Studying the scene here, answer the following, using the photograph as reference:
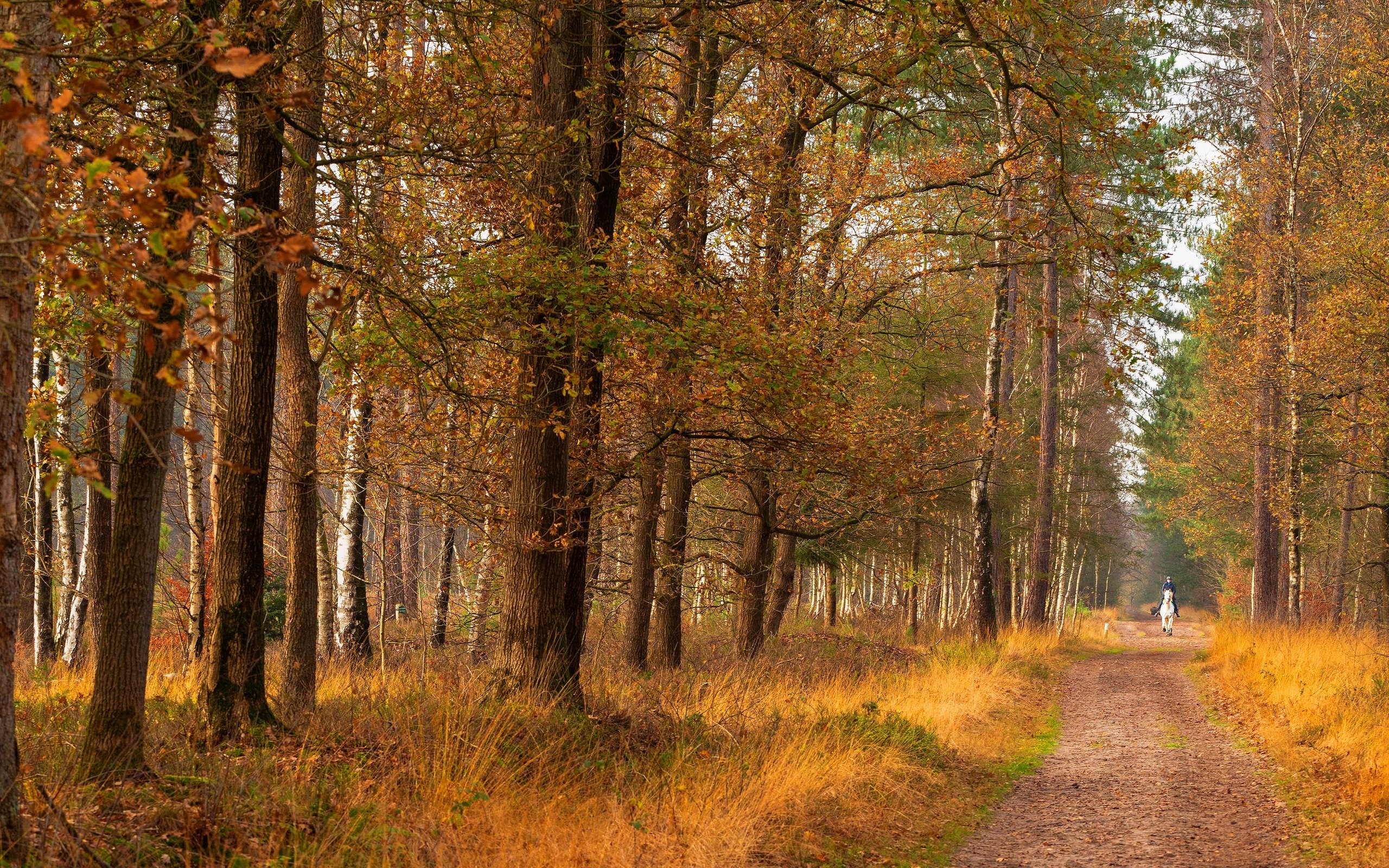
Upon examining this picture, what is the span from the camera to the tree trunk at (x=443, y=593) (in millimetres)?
14984

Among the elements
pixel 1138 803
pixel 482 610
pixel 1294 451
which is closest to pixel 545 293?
pixel 1138 803

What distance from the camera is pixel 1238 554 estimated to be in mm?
33875

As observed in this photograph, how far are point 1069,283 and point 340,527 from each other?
20.9m

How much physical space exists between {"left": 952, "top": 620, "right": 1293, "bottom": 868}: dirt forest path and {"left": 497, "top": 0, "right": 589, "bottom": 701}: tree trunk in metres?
3.73

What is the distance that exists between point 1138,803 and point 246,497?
7.44 metres

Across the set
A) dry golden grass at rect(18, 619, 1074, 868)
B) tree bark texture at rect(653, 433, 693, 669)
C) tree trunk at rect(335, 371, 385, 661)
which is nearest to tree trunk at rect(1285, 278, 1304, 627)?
dry golden grass at rect(18, 619, 1074, 868)

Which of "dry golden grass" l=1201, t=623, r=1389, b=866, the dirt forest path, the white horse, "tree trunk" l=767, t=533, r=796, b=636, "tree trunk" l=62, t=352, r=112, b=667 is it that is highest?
"tree trunk" l=62, t=352, r=112, b=667

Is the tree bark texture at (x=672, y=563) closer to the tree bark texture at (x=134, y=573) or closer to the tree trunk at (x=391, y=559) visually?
the tree trunk at (x=391, y=559)

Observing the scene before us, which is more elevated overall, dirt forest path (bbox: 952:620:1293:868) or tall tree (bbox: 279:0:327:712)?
tall tree (bbox: 279:0:327:712)

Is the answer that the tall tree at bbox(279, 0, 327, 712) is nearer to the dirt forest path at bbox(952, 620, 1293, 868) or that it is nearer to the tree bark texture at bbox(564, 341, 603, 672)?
the tree bark texture at bbox(564, 341, 603, 672)

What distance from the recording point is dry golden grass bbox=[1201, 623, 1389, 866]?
7.45m

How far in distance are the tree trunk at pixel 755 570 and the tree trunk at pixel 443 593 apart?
4.20m

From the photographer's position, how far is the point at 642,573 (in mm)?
12844

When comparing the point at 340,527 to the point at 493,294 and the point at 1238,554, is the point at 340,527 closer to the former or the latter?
the point at 493,294
